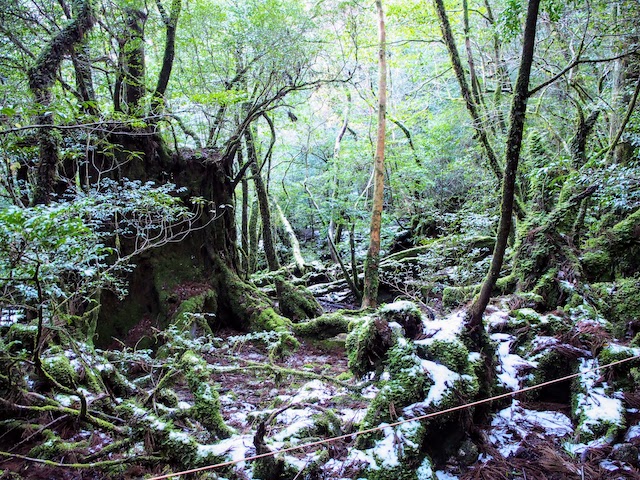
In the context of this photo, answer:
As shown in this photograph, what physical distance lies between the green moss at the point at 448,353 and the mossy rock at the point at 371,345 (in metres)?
0.35

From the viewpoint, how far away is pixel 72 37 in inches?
195

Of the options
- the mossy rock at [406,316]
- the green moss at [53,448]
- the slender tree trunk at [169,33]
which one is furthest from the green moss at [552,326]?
the slender tree trunk at [169,33]

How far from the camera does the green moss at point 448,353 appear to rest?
3424 mm

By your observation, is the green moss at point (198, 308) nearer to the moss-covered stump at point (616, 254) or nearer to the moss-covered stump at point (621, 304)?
the moss-covered stump at point (621, 304)

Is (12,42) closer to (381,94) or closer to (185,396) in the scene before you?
(185,396)

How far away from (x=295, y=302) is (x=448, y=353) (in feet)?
18.5

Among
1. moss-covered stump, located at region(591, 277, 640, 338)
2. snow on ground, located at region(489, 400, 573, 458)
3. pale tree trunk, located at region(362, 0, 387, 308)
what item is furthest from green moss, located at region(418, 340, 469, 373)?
pale tree trunk, located at region(362, 0, 387, 308)

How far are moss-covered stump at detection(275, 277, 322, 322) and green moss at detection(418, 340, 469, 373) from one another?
17.2ft

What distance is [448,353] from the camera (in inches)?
137

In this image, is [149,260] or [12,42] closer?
[12,42]

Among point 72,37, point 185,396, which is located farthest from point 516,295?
point 72,37

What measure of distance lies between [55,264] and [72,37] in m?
3.51

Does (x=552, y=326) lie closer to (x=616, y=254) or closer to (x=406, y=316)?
(x=406, y=316)

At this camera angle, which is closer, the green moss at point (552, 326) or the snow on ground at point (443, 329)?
the snow on ground at point (443, 329)
